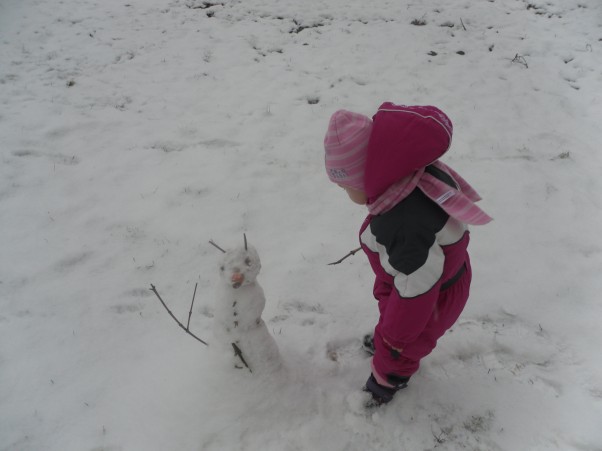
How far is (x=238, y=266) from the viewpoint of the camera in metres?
2.01

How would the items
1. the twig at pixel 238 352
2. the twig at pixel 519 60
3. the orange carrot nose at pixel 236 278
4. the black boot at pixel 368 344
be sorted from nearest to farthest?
1. the orange carrot nose at pixel 236 278
2. the twig at pixel 238 352
3. the black boot at pixel 368 344
4. the twig at pixel 519 60

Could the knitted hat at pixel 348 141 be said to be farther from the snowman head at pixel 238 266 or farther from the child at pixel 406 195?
the snowman head at pixel 238 266

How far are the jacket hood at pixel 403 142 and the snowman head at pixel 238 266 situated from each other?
0.78 m

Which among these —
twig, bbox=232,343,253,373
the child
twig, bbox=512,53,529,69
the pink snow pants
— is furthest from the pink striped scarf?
twig, bbox=512,53,529,69

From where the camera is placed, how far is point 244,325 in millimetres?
2162

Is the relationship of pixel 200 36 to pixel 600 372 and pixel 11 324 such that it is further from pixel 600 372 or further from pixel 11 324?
pixel 600 372

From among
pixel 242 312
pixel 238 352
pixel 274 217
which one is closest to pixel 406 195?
pixel 242 312

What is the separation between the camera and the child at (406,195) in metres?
1.59

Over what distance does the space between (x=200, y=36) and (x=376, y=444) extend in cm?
683

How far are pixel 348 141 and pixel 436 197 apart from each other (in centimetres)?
45

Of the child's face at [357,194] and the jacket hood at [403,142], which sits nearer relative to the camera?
the jacket hood at [403,142]

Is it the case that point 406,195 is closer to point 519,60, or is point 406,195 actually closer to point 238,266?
point 238,266

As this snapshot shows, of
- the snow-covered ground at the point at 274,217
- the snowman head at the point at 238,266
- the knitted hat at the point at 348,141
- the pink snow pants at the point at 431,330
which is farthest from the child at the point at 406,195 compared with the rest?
the snow-covered ground at the point at 274,217

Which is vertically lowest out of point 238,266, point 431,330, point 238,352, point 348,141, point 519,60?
point 238,352
